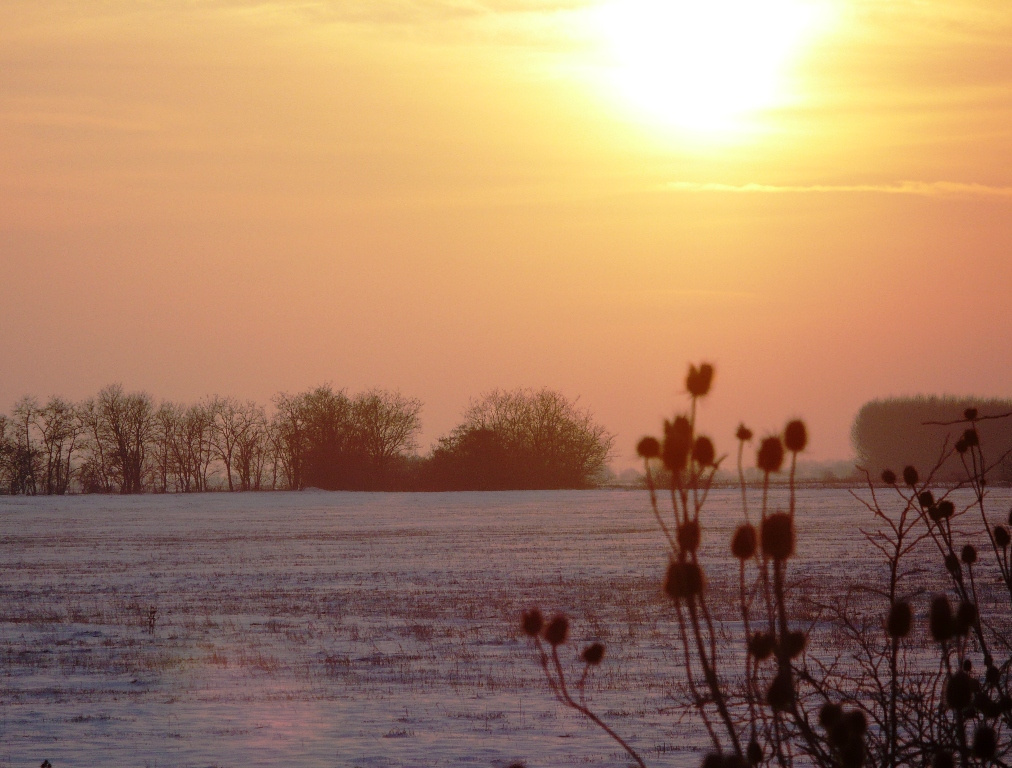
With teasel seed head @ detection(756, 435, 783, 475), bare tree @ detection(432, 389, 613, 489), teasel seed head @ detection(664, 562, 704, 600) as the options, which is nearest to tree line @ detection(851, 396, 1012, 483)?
bare tree @ detection(432, 389, 613, 489)

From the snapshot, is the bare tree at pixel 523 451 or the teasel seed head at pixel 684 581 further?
the bare tree at pixel 523 451

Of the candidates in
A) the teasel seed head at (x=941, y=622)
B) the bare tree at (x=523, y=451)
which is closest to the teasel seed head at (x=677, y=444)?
the teasel seed head at (x=941, y=622)

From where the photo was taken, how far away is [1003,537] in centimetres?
312

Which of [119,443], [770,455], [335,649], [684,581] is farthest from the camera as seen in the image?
[119,443]

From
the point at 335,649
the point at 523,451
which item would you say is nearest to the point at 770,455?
the point at 335,649

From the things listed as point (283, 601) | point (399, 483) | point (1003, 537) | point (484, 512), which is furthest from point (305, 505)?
point (1003, 537)

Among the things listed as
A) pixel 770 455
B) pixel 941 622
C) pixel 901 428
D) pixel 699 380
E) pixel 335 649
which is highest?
pixel 901 428

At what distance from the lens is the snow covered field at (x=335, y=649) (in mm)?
9117

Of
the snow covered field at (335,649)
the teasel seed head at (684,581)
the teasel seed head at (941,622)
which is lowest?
the snow covered field at (335,649)

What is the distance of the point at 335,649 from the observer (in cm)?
1339

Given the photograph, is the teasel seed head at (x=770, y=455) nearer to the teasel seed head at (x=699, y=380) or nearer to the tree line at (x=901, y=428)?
the teasel seed head at (x=699, y=380)

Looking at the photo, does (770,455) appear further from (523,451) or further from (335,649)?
(523,451)

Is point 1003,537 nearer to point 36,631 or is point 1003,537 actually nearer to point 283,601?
point 36,631

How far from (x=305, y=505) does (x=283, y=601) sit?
42.5 meters
